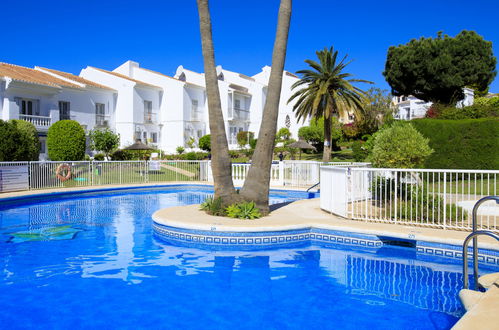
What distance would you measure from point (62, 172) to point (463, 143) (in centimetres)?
1847

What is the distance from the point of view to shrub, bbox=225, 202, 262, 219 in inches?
381

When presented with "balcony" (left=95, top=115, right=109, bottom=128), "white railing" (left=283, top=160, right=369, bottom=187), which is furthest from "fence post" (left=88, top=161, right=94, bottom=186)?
"balcony" (left=95, top=115, right=109, bottom=128)

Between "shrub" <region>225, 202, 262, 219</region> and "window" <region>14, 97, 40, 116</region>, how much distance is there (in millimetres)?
25905

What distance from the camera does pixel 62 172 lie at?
17.9 m

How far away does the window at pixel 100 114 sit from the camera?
36781mm

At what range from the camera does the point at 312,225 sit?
9102 millimetres

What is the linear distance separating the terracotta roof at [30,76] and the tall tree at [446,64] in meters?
30.9

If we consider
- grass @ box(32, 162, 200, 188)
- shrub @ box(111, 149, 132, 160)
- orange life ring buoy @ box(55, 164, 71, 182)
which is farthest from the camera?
shrub @ box(111, 149, 132, 160)

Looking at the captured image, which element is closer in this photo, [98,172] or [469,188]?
[469,188]

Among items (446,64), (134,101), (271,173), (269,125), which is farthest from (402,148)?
(134,101)

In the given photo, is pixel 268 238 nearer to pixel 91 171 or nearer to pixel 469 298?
pixel 469 298

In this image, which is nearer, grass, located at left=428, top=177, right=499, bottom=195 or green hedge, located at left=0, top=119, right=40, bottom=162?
grass, located at left=428, top=177, right=499, bottom=195

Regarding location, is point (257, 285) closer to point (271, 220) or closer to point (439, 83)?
point (271, 220)

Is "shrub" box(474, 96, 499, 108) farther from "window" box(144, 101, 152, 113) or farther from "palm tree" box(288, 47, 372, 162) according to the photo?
"window" box(144, 101, 152, 113)
